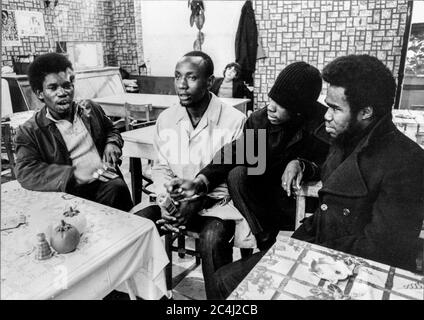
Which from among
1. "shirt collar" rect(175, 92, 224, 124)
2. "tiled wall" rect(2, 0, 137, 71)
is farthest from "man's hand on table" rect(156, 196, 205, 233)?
"tiled wall" rect(2, 0, 137, 71)

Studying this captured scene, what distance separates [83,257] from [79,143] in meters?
1.16

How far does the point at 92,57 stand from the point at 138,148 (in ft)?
16.8

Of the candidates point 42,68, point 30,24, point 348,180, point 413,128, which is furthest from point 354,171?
point 30,24

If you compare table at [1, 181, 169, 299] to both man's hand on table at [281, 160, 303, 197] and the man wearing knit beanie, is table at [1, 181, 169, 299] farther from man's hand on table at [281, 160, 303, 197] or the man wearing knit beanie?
man's hand on table at [281, 160, 303, 197]

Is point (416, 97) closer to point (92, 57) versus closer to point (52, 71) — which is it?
point (52, 71)

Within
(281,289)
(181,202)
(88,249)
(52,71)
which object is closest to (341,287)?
(281,289)

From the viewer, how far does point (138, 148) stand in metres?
2.79

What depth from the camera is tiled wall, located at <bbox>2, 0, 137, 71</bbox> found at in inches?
229

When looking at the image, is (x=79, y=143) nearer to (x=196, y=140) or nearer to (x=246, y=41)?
(x=196, y=140)

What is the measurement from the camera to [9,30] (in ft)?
18.2

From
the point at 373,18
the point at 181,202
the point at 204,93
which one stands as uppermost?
the point at 373,18

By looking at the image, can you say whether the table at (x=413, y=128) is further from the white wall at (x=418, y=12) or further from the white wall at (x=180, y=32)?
the white wall at (x=180, y=32)

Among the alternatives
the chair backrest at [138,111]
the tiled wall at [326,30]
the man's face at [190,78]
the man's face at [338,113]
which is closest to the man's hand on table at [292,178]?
the man's face at [338,113]

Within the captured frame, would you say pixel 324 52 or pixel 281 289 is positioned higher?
pixel 324 52
